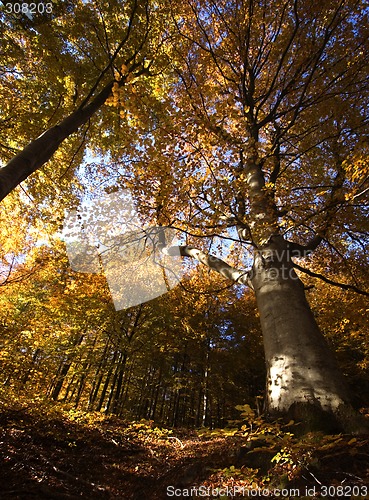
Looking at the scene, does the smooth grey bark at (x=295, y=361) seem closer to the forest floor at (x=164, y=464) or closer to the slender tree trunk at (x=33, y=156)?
the forest floor at (x=164, y=464)

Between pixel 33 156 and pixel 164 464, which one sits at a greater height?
pixel 33 156

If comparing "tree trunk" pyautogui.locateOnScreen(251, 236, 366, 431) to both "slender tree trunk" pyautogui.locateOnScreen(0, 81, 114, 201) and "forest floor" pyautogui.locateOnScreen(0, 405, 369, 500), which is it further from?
"slender tree trunk" pyautogui.locateOnScreen(0, 81, 114, 201)

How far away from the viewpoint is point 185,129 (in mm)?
4766

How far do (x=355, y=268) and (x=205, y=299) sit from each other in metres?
6.80

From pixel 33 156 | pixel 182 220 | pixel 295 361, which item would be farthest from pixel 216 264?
pixel 33 156

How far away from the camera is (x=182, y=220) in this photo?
5625 mm

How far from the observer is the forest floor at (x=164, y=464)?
79.8 inches

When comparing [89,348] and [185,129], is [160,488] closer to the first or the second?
[185,129]

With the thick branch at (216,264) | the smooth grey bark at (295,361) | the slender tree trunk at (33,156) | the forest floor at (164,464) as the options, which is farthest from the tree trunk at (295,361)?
the slender tree trunk at (33,156)

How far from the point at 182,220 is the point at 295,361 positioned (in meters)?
3.55

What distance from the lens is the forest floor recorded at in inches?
79.8

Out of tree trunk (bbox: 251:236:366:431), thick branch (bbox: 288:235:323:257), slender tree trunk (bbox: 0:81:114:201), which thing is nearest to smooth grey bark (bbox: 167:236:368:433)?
tree trunk (bbox: 251:236:366:431)

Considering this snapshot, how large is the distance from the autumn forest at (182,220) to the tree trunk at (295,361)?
0.02 m

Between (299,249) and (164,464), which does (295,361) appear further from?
(164,464)
